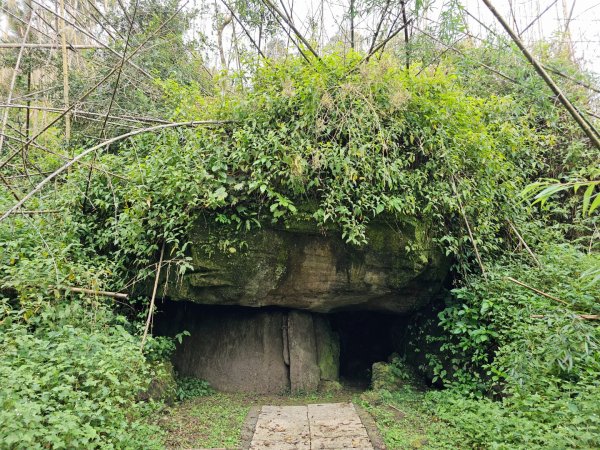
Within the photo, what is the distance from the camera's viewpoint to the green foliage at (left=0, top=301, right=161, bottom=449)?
2.56 meters

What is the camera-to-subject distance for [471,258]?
5.33 metres

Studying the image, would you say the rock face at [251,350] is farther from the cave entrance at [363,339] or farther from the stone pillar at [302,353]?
the cave entrance at [363,339]

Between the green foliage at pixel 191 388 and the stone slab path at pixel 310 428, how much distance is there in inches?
36.6

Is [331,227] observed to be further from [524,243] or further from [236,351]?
[524,243]

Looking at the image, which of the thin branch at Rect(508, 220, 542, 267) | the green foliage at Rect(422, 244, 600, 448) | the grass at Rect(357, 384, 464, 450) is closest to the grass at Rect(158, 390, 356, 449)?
the grass at Rect(357, 384, 464, 450)

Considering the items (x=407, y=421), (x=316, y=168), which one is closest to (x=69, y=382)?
(x=316, y=168)

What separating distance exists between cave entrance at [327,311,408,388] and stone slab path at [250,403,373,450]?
72.3 inches

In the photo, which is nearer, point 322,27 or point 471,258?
point 471,258

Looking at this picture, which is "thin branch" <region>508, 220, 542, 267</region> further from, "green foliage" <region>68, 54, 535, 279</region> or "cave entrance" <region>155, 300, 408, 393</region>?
"cave entrance" <region>155, 300, 408, 393</region>

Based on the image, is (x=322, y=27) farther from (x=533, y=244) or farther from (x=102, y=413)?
(x=102, y=413)

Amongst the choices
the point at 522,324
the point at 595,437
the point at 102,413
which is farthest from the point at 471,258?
the point at 102,413

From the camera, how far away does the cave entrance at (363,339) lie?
655cm

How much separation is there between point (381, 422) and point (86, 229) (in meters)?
4.02

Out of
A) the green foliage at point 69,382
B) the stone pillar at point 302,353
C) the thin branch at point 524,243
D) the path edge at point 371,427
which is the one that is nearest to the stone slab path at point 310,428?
the path edge at point 371,427
